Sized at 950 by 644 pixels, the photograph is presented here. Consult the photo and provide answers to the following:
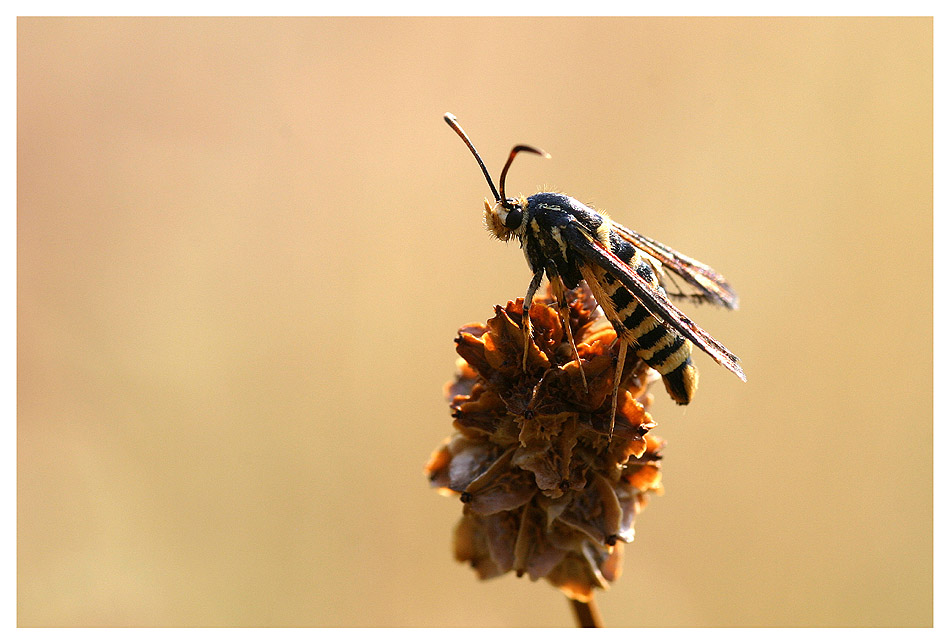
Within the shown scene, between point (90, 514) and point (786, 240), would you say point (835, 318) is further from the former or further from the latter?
point (90, 514)

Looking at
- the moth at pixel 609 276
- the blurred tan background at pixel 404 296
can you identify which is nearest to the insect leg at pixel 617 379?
the moth at pixel 609 276

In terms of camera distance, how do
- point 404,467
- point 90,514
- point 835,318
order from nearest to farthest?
point 90,514 → point 404,467 → point 835,318

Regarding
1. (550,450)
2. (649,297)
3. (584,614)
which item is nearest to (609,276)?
(649,297)

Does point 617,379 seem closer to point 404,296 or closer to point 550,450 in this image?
point 550,450

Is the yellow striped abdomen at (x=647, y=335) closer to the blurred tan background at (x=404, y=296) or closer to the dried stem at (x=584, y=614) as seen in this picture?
the dried stem at (x=584, y=614)

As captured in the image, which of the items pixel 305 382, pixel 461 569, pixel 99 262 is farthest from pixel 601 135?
pixel 99 262

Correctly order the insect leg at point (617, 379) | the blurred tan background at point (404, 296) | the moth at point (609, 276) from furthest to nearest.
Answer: the blurred tan background at point (404, 296) → the moth at point (609, 276) → the insect leg at point (617, 379)
